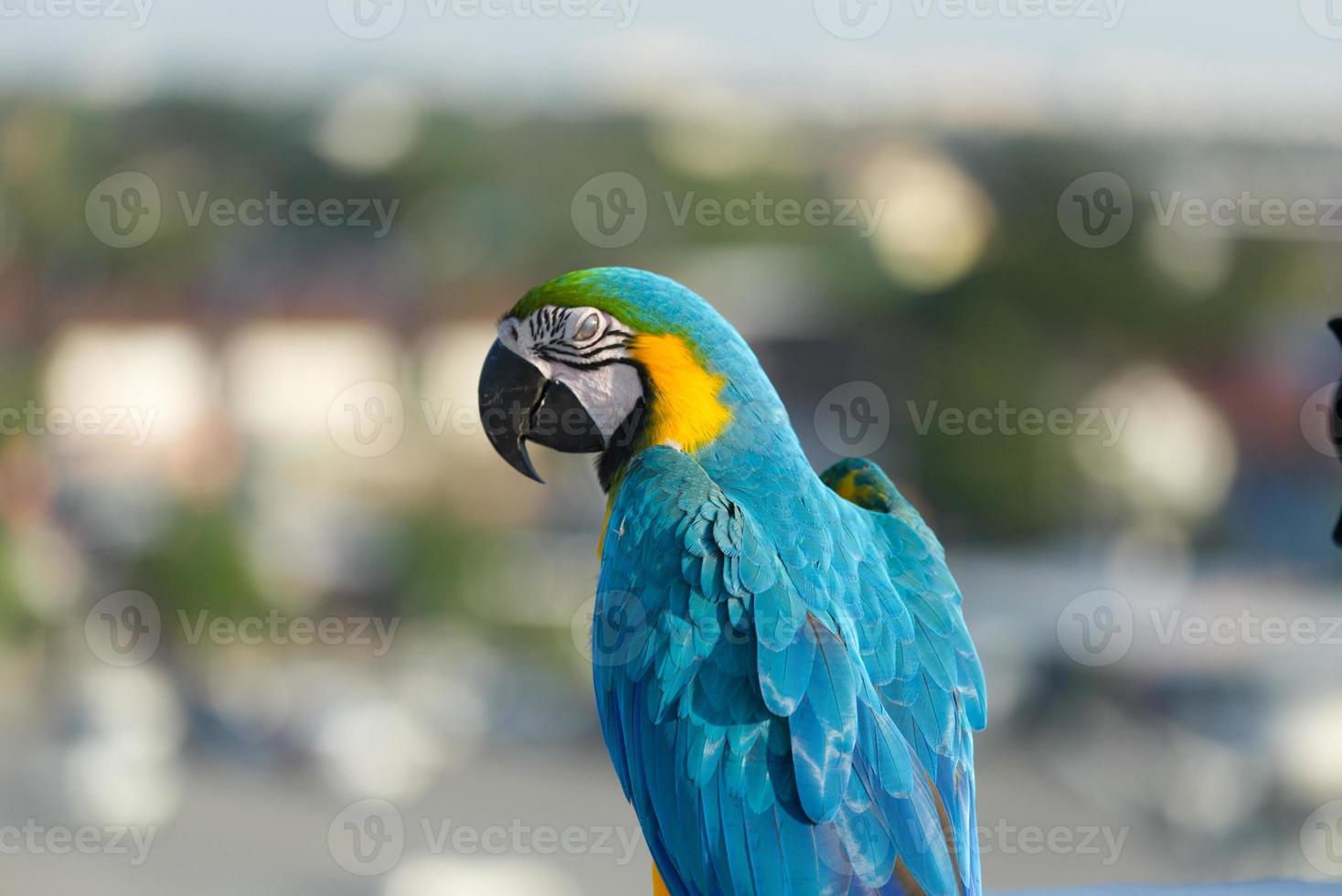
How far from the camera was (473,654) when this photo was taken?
379 inches

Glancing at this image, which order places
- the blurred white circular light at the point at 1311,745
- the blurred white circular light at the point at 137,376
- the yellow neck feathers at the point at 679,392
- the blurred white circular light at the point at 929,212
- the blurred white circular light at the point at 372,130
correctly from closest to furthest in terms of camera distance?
the yellow neck feathers at the point at 679,392 → the blurred white circular light at the point at 1311,745 → the blurred white circular light at the point at 137,376 → the blurred white circular light at the point at 929,212 → the blurred white circular light at the point at 372,130

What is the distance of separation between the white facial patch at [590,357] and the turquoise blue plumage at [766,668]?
0.10ft

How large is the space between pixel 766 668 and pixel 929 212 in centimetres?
1044

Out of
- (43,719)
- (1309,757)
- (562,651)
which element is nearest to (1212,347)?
(1309,757)

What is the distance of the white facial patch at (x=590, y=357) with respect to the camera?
1.32 meters

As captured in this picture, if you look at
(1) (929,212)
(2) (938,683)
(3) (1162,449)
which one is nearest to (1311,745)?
(3) (1162,449)

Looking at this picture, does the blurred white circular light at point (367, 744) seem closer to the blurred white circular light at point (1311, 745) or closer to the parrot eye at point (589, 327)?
the blurred white circular light at point (1311, 745)

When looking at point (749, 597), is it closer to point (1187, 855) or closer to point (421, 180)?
point (1187, 855)

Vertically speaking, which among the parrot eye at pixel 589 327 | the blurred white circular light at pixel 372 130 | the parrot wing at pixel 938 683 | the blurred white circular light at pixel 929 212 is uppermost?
the blurred white circular light at pixel 372 130

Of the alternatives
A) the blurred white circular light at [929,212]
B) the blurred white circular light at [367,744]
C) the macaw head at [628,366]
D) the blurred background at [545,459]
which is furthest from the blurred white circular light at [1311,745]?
the macaw head at [628,366]

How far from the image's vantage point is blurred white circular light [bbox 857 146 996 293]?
417 inches

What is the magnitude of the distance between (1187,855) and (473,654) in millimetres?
5486

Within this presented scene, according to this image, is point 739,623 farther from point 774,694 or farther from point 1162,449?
point 1162,449

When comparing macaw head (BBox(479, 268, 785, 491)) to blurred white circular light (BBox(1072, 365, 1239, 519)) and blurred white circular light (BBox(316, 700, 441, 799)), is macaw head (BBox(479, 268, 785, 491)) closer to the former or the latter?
blurred white circular light (BBox(316, 700, 441, 799))
